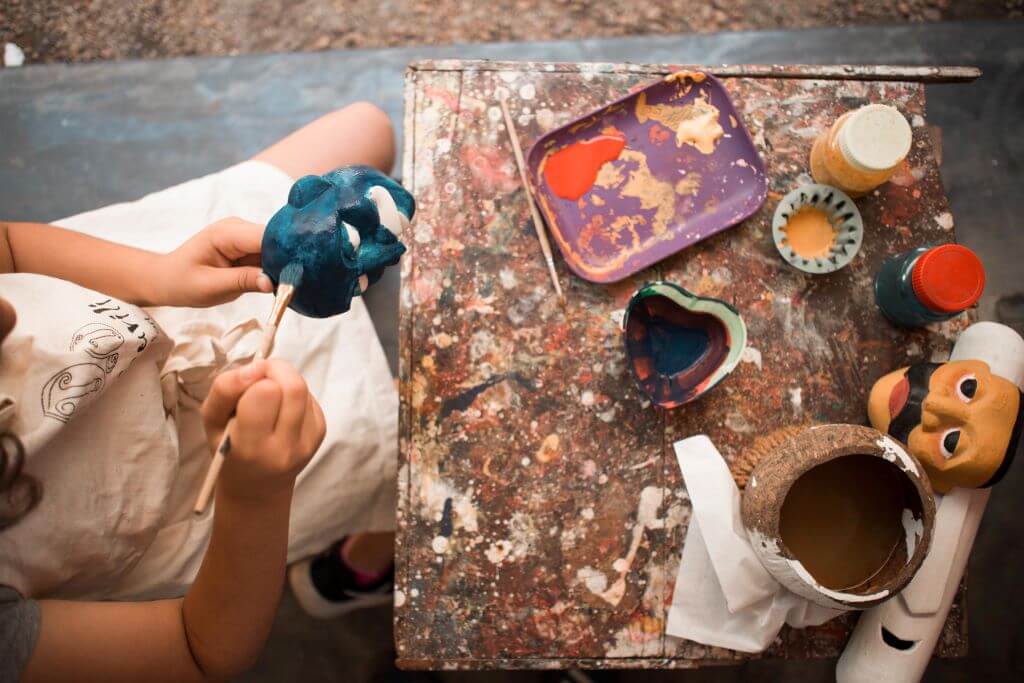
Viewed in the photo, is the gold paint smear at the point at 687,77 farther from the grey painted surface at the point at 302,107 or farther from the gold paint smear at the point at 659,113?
the grey painted surface at the point at 302,107

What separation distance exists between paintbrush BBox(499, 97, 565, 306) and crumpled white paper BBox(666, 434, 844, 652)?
0.90 feet

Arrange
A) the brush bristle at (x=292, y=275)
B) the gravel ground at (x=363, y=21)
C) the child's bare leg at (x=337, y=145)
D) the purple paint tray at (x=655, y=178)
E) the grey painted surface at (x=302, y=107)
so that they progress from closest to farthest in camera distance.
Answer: the brush bristle at (x=292, y=275), the purple paint tray at (x=655, y=178), the child's bare leg at (x=337, y=145), the grey painted surface at (x=302, y=107), the gravel ground at (x=363, y=21)

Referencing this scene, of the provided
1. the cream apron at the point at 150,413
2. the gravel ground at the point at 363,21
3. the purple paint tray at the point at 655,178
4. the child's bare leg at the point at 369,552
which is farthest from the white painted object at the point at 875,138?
the child's bare leg at the point at 369,552

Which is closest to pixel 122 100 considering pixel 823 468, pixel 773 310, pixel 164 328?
pixel 164 328

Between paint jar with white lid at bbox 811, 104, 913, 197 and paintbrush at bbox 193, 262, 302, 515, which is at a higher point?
paint jar with white lid at bbox 811, 104, 913, 197

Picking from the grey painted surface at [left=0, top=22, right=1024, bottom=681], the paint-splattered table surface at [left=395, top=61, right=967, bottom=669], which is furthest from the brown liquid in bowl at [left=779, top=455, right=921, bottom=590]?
the grey painted surface at [left=0, top=22, right=1024, bottom=681]

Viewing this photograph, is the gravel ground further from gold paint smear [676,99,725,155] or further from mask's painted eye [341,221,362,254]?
mask's painted eye [341,221,362,254]

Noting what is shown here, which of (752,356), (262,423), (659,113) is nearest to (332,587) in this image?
(262,423)

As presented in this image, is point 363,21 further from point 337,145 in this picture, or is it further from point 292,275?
point 292,275

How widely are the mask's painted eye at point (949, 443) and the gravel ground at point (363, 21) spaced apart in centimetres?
127

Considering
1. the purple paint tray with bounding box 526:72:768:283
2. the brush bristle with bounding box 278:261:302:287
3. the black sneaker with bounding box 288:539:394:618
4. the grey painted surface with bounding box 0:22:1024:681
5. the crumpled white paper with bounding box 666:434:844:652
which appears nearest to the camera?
the brush bristle with bounding box 278:261:302:287

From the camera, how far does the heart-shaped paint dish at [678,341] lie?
84 centimetres

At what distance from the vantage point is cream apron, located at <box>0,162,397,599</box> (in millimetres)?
728

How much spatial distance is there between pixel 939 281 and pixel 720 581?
0.46 metres
